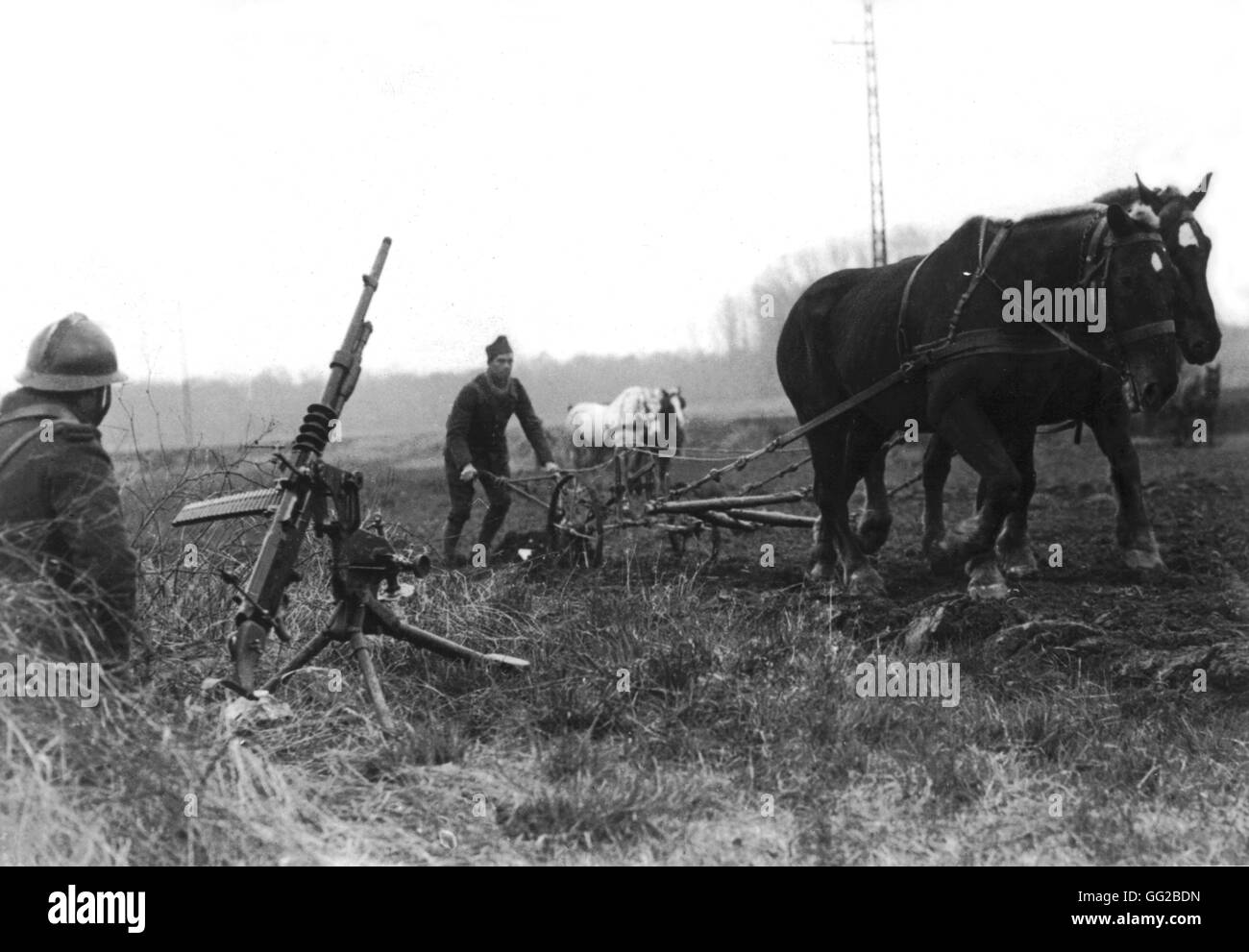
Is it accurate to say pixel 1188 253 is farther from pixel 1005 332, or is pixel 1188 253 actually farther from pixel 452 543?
pixel 452 543

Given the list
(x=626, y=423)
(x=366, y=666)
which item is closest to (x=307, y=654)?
(x=366, y=666)

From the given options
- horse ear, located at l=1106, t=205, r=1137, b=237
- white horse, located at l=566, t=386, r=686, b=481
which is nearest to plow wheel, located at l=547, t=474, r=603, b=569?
white horse, located at l=566, t=386, r=686, b=481

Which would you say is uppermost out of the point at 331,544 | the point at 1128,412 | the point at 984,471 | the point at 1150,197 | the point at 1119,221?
the point at 1150,197

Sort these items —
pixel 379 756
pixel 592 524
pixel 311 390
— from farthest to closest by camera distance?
pixel 311 390 < pixel 592 524 < pixel 379 756

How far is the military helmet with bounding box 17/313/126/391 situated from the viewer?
445cm

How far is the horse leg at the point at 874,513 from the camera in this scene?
8422 millimetres

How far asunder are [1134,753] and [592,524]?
15.3 ft

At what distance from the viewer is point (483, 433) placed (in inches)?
378

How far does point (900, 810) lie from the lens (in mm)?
4238

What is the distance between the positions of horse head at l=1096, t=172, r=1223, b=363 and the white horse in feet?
19.8

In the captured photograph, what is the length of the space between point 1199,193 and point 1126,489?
228cm

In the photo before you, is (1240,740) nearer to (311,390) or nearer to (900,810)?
(900,810)
